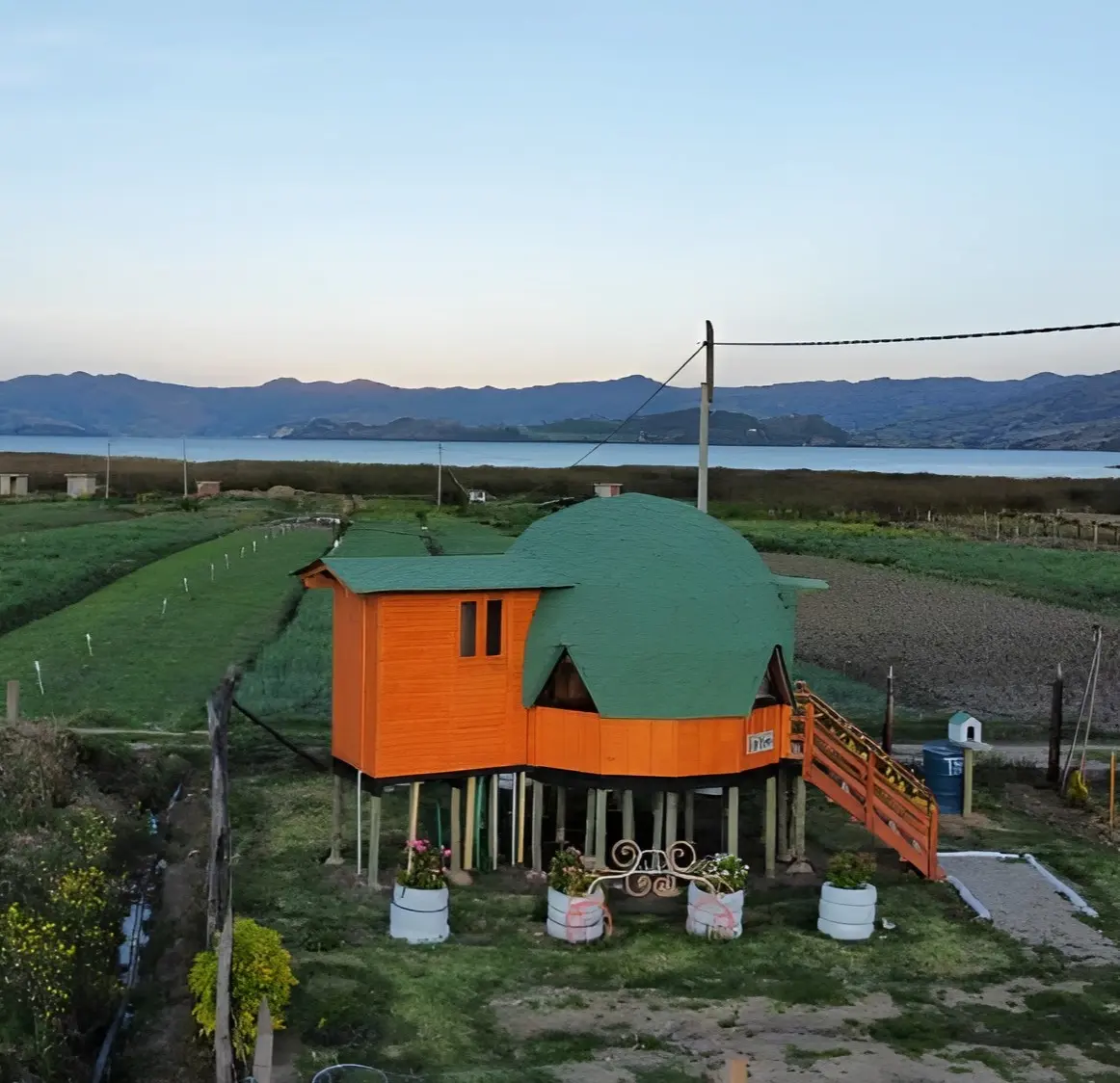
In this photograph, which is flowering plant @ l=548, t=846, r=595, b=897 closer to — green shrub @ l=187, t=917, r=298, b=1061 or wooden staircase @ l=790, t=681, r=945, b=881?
green shrub @ l=187, t=917, r=298, b=1061

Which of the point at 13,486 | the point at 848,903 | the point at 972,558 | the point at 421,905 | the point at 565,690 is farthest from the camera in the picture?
the point at 13,486

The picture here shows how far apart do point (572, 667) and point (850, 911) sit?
5029 mm

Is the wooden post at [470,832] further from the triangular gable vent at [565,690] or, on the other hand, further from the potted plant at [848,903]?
the potted plant at [848,903]

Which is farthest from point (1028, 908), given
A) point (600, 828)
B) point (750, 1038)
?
point (750, 1038)

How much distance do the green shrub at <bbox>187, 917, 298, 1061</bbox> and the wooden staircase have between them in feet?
29.6

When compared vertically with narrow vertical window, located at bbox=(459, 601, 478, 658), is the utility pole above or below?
above

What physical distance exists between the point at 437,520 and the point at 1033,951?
55197 millimetres

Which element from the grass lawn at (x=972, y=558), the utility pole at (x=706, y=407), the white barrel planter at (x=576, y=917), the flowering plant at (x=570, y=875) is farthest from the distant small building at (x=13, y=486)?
the white barrel planter at (x=576, y=917)

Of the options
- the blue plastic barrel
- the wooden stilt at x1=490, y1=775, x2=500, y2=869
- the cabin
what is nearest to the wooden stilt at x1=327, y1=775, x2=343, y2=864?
the cabin

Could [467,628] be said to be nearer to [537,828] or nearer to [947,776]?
[537,828]

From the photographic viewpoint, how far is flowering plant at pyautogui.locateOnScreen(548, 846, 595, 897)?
15688mm

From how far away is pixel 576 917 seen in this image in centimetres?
1562

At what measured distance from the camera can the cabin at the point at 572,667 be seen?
1738cm

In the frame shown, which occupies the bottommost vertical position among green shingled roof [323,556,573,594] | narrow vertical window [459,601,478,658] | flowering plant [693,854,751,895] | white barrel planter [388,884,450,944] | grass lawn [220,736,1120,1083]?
grass lawn [220,736,1120,1083]
